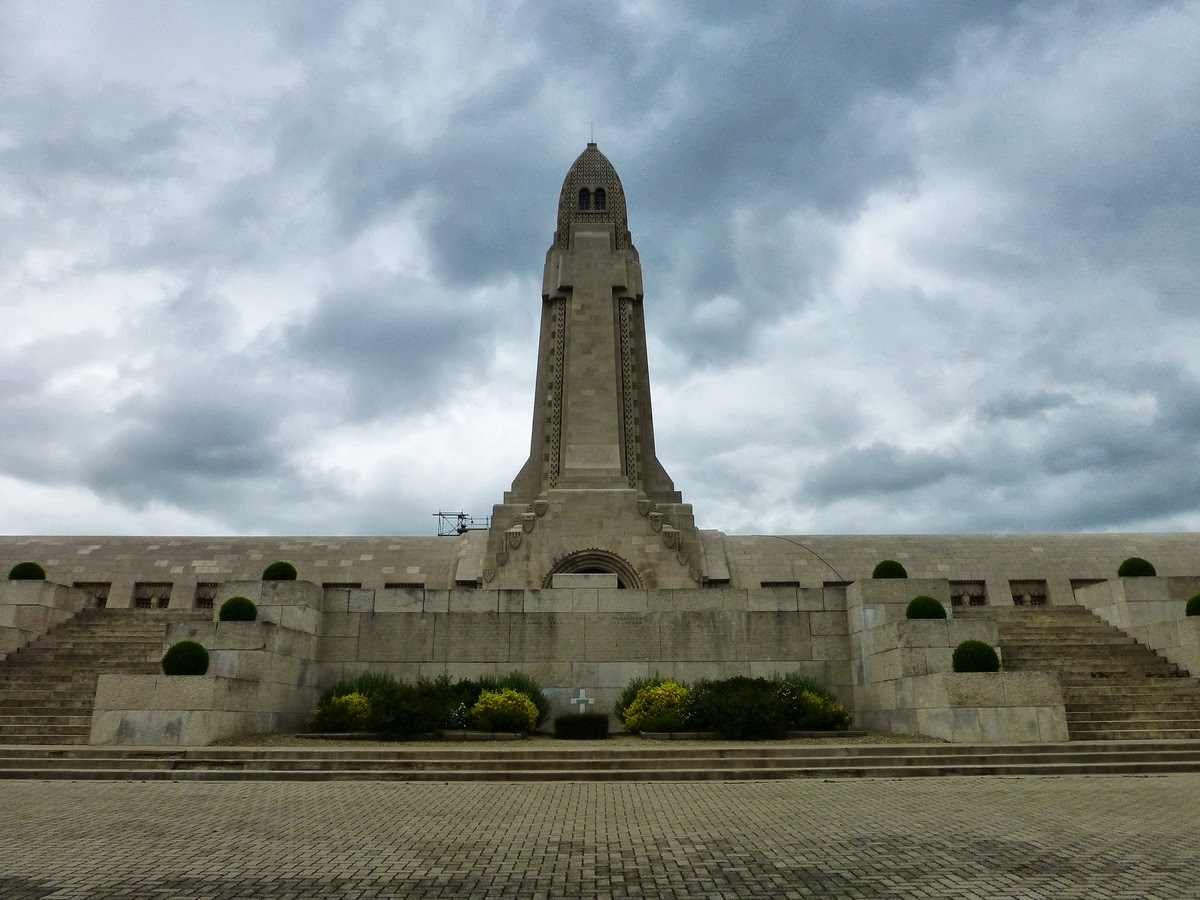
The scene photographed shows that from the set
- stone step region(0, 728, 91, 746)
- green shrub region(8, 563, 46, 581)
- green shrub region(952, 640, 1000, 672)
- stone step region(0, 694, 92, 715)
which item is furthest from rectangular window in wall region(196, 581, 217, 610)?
green shrub region(952, 640, 1000, 672)

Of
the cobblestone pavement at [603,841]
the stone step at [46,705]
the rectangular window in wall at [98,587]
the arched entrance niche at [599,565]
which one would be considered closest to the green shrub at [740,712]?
the cobblestone pavement at [603,841]

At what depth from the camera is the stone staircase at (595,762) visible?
1401cm

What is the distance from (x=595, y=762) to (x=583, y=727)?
383 centimetres

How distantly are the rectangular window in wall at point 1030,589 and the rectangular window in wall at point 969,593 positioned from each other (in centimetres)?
129

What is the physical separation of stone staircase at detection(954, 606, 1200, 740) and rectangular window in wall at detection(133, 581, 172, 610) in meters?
32.6

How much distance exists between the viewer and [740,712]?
1722 centimetres

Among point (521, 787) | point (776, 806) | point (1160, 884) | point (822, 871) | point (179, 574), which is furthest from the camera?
point (179, 574)

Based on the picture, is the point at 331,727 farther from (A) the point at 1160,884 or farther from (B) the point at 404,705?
(A) the point at 1160,884

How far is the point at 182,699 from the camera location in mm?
16672

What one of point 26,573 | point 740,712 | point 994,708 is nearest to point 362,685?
point 740,712

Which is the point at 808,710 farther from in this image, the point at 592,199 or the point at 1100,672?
the point at 592,199

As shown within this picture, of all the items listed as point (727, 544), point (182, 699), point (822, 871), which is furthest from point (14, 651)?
point (727, 544)

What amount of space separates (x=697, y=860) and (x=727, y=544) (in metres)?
31.6

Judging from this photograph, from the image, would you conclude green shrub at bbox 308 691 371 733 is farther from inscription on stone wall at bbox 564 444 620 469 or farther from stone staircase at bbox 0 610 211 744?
inscription on stone wall at bbox 564 444 620 469
